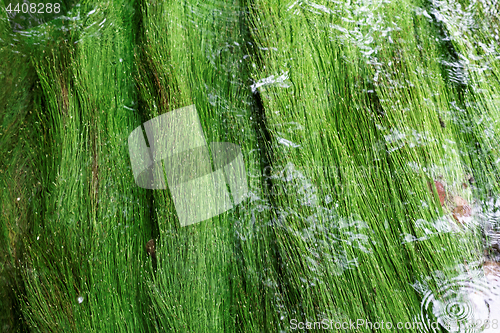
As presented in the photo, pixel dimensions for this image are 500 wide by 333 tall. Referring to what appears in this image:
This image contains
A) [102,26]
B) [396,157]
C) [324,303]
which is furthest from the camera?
[102,26]

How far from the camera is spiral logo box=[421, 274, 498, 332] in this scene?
92 centimetres

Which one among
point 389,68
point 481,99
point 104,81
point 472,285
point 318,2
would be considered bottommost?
point 472,285

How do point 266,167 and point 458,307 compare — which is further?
point 266,167

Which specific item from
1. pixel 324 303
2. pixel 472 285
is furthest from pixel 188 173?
pixel 472 285

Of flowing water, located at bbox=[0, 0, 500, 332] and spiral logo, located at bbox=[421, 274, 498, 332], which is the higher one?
flowing water, located at bbox=[0, 0, 500, 332]

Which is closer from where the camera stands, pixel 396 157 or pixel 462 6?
pixel 396 157

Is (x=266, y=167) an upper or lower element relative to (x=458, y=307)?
upper

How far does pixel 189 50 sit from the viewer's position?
1.13 metres

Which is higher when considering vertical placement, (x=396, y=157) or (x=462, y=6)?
(x=462, y=6)

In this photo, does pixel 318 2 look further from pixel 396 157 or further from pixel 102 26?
pixel 102 26

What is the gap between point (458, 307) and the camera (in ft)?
3.04

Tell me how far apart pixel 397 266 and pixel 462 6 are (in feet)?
3.29

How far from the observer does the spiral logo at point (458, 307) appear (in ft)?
3.03

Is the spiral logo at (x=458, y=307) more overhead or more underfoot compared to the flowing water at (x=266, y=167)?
more underfoot
